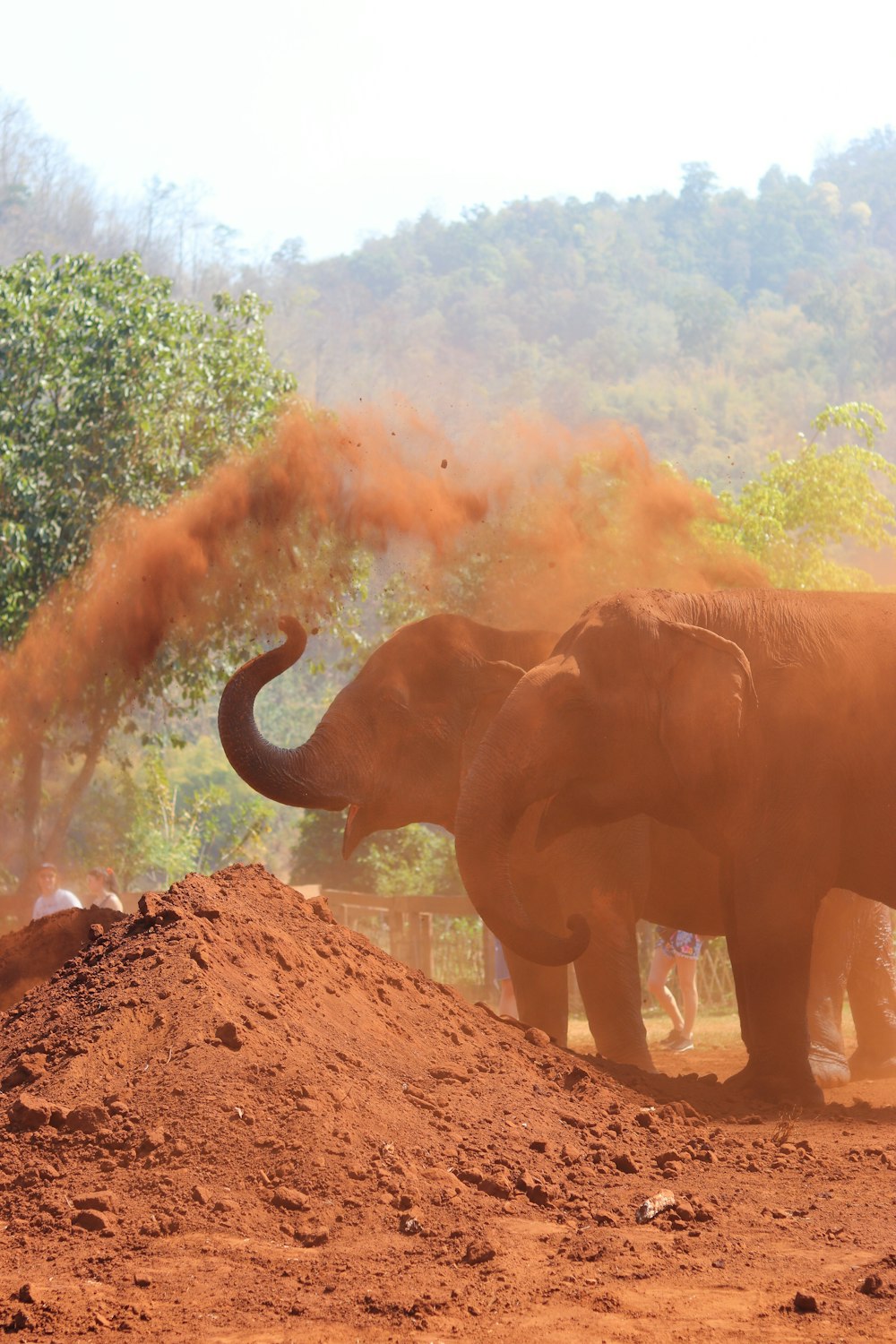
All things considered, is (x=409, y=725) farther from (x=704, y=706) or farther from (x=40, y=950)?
(x=40, y=950)

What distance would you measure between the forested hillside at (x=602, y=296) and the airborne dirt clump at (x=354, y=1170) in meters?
85.8

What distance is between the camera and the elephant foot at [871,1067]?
1195cm

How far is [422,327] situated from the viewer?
13512cm

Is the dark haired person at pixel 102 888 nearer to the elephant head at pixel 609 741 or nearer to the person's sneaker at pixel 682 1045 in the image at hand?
the person's sneaker at pixel 682 1045

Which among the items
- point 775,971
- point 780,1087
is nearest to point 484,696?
point 775,971

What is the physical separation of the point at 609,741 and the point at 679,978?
276 inches

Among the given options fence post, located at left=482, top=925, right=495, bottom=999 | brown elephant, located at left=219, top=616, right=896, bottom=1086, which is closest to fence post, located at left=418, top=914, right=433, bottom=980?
fence post, located at left=482, top=925, right=495, bottom=999

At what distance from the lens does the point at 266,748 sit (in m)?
10.0

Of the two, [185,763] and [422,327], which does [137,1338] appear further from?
[422,327]

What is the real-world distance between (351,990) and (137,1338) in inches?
122

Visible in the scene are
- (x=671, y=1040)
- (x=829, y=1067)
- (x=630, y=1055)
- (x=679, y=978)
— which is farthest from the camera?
(x=679, y=978)

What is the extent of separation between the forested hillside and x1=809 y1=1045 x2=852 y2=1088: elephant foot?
81.4 m

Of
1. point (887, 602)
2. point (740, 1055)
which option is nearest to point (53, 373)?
point (740, 1055)

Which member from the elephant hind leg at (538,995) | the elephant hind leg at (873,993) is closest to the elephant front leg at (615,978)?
the elephant hind leg at (538,995)
